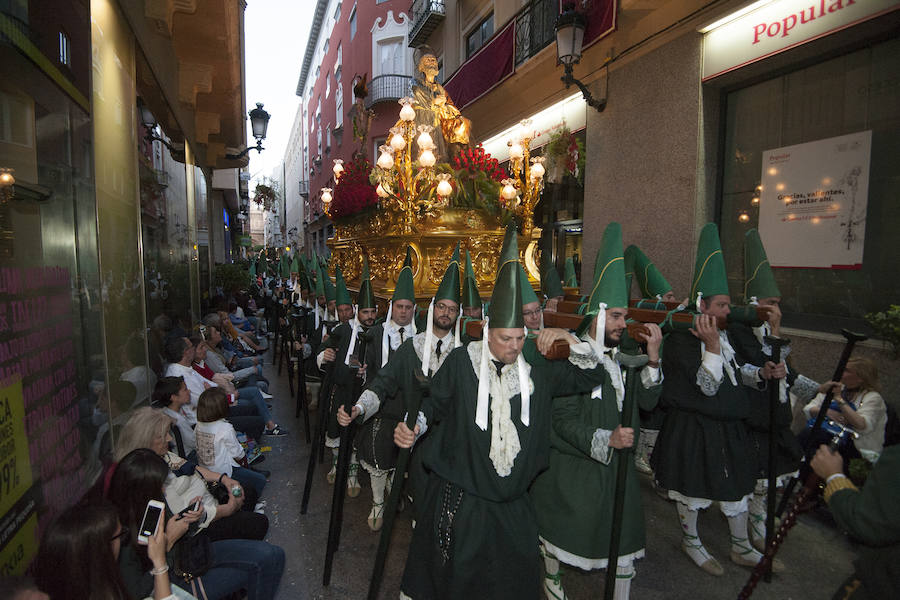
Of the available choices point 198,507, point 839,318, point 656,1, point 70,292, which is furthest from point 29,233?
point 656,1

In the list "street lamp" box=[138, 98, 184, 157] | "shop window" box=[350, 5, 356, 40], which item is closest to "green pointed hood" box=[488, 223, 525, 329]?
"street lamp" box=[138, 98, 184, 157]

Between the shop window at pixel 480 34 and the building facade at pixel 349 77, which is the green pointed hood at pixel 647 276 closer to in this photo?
the building facade at pixel 349 77

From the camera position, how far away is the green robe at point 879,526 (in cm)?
178

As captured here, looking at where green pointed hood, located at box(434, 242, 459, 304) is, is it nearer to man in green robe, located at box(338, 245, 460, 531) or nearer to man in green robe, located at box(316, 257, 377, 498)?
man in green robe, located at box(338, 245, 460, 531)

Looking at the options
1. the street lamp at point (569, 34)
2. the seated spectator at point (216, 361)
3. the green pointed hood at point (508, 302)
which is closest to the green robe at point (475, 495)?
the green pointed hood at point (508, 302)

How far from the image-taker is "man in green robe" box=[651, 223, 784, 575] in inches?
132

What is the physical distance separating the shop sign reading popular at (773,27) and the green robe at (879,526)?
510cm

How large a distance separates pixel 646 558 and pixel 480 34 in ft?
43.2

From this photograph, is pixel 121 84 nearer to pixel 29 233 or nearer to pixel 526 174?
pixel 29 233

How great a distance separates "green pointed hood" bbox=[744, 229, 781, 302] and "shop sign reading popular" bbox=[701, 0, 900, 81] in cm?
280

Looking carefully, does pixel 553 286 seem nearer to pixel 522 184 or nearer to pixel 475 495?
pixel 522 184

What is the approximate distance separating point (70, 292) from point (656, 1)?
25.3 feet

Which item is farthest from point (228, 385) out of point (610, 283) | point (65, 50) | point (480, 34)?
point (480, 34)

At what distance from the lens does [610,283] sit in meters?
3.06
